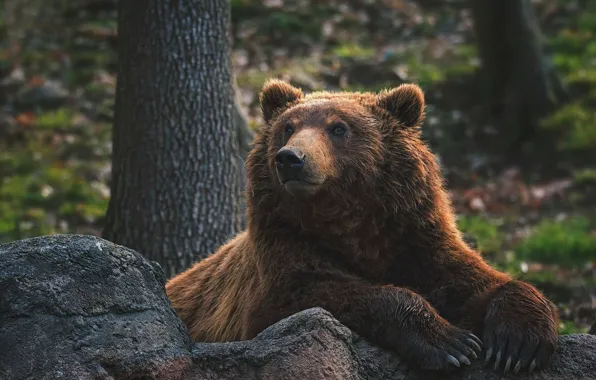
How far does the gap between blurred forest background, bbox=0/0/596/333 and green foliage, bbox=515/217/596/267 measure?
2cm

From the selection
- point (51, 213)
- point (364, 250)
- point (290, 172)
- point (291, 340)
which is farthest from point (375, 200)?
point (51, 213)

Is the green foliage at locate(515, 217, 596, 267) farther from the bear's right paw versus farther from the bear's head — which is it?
the bear's right paw

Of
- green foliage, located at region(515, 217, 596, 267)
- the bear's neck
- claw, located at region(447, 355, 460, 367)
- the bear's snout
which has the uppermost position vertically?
the bear's snout

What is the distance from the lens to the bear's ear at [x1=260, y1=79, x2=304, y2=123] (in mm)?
5660

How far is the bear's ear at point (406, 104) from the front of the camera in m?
5.41

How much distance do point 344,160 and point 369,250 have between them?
0.50 metres

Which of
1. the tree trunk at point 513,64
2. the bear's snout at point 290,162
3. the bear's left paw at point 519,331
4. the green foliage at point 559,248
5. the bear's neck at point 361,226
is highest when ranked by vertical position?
the tree trunk at point 513,64

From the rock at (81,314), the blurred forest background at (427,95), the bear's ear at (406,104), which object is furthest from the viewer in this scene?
the blurred forest background at (427,95)

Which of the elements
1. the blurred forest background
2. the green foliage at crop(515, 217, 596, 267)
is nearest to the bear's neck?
the blurred forest background

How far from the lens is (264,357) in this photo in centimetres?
399

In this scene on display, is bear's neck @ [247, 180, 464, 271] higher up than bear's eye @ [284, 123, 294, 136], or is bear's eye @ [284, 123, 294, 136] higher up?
bear's eye @ [284, 123, 294, 136]

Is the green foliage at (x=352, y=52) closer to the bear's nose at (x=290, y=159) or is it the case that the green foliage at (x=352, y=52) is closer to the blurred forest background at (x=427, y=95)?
the blurred forest background at (x=427, y=95)

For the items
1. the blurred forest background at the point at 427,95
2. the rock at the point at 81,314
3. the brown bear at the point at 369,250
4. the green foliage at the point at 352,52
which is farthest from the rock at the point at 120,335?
the green foliage at the point at 352,52

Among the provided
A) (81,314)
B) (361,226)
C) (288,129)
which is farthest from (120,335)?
(288,129)
